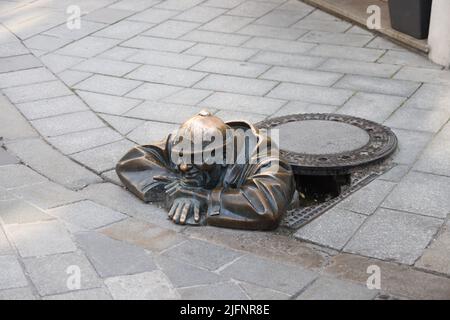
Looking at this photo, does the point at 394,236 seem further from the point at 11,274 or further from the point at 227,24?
the point at 227,24

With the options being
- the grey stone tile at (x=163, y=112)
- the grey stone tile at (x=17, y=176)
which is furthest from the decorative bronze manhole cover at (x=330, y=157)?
the grey stone tile at (x=17, y=176)

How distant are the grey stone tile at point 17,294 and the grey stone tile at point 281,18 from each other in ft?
→ 20.0

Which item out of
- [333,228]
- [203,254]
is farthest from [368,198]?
[203,254]

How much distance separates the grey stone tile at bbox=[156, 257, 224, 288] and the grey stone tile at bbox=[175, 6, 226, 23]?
577 centimetres

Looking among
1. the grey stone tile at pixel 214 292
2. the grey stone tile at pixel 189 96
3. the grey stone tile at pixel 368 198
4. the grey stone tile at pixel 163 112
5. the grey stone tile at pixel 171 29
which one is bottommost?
the grey stone tile at pixel 368 198

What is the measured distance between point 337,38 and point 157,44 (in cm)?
211

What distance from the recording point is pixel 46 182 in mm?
6297

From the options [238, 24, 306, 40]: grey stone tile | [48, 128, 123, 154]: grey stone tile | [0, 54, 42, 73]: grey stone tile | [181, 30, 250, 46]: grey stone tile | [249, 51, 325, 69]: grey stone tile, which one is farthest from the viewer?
[238, 24, 306, 40]: grey stone tile

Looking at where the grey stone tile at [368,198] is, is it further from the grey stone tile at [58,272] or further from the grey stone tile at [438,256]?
the grey stone tile at [58,272]

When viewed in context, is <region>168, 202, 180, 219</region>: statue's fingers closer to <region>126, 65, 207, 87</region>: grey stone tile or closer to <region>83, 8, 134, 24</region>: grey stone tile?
<region>126, 65, 207, 87</region>: grey stone tile

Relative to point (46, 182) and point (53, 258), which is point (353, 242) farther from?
point (46, 182)

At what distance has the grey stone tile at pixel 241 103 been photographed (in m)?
7.57

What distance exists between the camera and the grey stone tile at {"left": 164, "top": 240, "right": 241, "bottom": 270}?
5.07 metres

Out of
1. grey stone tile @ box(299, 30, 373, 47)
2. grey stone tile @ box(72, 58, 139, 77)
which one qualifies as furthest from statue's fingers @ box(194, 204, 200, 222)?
grey stone tile @ box(299, 30, 373, 47)
